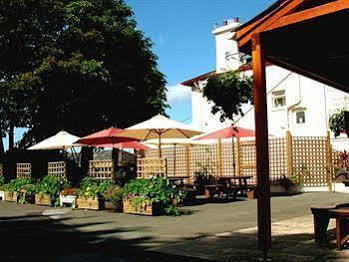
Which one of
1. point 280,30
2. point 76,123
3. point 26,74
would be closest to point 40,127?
point 76,123

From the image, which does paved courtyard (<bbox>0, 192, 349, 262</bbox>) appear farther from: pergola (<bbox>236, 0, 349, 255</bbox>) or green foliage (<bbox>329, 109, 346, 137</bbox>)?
green foliage (<bbox>329, 109, 346, 137</bbox>)

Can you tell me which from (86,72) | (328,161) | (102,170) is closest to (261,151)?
(102,170)

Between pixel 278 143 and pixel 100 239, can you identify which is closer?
pixel 100 239

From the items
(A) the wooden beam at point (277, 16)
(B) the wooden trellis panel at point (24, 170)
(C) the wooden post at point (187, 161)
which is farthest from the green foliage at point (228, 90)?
(A) the wooden beam at point (277, 16)

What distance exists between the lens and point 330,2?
7.04 meters

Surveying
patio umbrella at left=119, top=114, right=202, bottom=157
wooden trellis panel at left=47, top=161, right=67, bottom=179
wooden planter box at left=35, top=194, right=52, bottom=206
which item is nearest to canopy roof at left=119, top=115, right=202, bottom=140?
patio umbrella at left=119, top=114, right=202, bottom=157

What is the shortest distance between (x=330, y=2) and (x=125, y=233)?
18.4 feet

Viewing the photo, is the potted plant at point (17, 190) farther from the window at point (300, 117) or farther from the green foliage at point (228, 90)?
the window at point (300, 117)

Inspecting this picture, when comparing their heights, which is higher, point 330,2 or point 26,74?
point 26,74

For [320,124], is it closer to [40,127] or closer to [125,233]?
[40,127]

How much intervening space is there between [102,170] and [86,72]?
1119 centimetres

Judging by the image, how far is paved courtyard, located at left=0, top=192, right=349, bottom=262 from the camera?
23.0ft

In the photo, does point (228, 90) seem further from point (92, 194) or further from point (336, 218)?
point (336, 218)

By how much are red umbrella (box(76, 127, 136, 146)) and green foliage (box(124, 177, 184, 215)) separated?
11.1 feet
